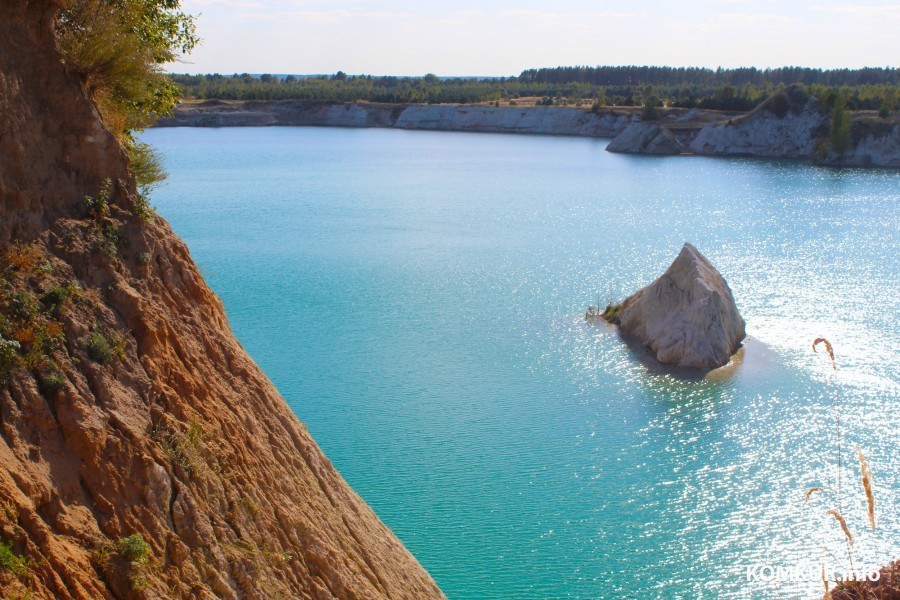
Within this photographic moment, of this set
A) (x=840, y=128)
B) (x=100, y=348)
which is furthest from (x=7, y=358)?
(x=840, y=128)

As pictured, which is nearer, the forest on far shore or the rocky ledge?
the rocky ledge

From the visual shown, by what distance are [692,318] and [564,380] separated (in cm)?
529

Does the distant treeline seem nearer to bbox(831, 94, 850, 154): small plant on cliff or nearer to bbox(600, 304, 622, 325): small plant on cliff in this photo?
bbox(831, 94, 850, 154): small plant on cliff

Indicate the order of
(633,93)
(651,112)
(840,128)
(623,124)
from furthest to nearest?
(633,93), (623,124), (651,112), (840,128)

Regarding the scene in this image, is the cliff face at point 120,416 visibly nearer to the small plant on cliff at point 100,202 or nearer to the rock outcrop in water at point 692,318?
the small plant on cliff at point 100,202

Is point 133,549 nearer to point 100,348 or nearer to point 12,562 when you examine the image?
point 12,562

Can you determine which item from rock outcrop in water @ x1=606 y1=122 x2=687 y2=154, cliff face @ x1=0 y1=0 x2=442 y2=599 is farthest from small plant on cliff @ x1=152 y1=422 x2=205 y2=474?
rock outcrop in water @ x1=606 y1=122 x2=687 y2=154

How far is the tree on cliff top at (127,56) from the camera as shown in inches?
381

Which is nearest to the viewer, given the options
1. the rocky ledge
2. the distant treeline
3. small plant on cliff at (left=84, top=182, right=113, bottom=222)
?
small plant on cliff at (left=84, top=182, right=113, bottom=222)

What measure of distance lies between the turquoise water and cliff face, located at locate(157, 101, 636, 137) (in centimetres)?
6255

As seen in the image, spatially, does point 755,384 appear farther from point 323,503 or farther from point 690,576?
point 323,503

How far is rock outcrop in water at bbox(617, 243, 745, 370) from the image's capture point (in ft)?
88.6

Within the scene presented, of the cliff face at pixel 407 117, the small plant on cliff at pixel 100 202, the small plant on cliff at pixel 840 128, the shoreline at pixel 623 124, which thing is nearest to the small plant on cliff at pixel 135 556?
the small plant on cliff at pixel 100 202

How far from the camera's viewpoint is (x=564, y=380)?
25.6 metres
